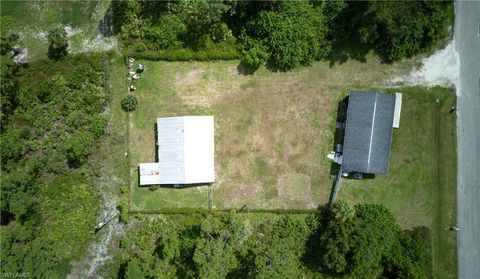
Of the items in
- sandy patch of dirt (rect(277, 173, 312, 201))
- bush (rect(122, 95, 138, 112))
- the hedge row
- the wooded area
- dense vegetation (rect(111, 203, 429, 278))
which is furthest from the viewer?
bush (rect(122, 95, 138, 112))

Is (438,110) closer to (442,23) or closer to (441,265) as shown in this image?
(442,23)

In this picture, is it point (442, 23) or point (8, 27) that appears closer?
point (442, 23)

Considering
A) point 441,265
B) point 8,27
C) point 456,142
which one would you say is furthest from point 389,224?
point 8,27

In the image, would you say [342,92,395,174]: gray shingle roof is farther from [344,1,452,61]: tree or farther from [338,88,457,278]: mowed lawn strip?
[344,1,452,61]: tree

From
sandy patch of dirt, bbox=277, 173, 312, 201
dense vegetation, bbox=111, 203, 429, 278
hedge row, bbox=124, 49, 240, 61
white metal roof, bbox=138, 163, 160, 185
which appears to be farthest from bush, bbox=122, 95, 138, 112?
sandy patch of dirt, bbox=277, 173, 312, 201

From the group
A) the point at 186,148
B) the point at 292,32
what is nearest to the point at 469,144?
the point at 292,32

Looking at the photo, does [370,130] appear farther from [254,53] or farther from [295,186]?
[254,53]

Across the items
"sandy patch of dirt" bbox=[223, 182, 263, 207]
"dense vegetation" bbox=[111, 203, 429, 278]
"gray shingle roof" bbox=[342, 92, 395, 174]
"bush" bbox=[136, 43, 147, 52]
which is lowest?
"dense vegetation" bbox=[111, 203, 429, 278]
